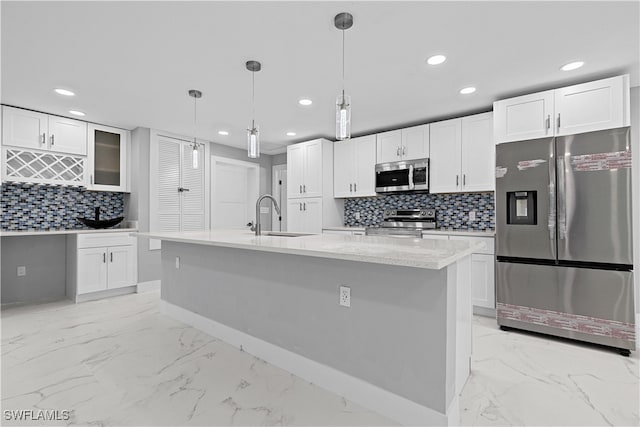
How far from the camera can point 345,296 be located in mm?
1862

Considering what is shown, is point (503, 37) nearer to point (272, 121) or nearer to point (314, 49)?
point (314, 49)

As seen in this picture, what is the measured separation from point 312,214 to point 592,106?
349 cm

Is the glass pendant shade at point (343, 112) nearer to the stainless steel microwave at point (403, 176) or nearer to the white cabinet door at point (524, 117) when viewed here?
the white cabinet door at point (524, 117)

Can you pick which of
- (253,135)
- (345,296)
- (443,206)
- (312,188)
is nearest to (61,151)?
(253,135)

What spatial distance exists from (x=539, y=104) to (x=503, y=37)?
1.17 m

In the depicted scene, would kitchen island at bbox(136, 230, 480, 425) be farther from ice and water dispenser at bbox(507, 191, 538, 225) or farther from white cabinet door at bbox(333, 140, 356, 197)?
white cabinet door at bbox(333, 140, 356, 197)

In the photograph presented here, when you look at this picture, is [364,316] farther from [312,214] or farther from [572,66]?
[312,214]

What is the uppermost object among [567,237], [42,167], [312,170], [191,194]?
[312,170]

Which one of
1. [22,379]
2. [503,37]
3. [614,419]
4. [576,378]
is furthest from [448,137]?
[22,379]

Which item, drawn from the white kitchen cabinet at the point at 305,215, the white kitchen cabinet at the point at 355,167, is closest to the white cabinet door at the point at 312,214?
the white kitchen cabinet at the point at 305,215

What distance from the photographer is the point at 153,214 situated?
14.9ft

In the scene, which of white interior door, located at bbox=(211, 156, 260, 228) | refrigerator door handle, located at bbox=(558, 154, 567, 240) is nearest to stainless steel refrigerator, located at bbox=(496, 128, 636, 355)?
refrigerator door handle, located at bbox=(558, 154, 567, 240)

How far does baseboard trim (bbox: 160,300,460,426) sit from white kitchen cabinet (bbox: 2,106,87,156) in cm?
312

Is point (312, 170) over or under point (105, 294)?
over
